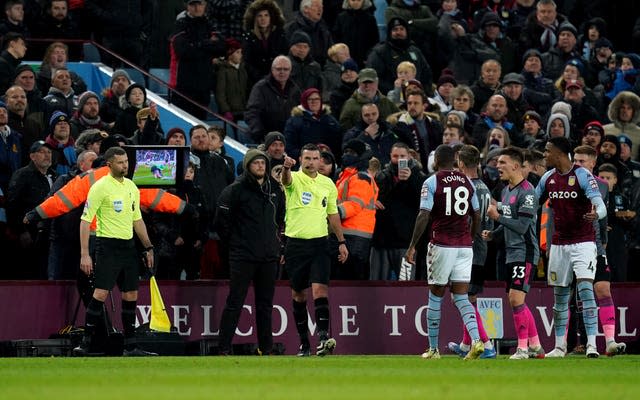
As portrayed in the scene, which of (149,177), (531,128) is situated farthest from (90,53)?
(531,128)

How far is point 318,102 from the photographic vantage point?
22.7 metres

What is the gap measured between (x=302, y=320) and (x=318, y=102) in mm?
4751

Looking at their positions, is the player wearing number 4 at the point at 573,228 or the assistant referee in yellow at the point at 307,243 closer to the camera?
the player wearing number 4 at the point at 573,228

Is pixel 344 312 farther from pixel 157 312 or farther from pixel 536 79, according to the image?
pixel 536 79

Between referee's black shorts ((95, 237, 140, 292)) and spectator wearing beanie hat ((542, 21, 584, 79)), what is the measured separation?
36.9ft

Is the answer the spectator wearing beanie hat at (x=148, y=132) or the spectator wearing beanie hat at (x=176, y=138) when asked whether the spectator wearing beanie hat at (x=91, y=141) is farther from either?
the spectator wearing beanie hat at (x=176, y=138)

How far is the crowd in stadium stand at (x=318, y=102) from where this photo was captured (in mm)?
20594

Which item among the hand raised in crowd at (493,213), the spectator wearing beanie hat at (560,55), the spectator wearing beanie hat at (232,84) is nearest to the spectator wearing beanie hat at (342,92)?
the spectator wearing beanie hat at (232,84)

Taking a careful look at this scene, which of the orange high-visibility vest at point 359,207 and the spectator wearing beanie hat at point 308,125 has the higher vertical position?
the spectator wearing beanie hat at point 308,125

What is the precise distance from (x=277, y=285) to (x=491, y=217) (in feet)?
12.2

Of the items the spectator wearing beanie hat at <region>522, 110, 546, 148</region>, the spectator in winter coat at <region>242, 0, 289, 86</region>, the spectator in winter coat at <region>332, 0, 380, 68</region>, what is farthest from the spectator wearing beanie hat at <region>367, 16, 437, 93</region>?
the spectator wearing beanie hat at <region>522, 110, 546, 148</region>

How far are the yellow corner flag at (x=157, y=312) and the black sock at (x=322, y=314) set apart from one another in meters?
1.88

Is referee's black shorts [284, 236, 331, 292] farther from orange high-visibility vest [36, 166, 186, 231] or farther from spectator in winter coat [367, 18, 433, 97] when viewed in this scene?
spectator in winter coat [367, 18, 433, 97]

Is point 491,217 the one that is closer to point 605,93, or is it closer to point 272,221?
point 272,221
